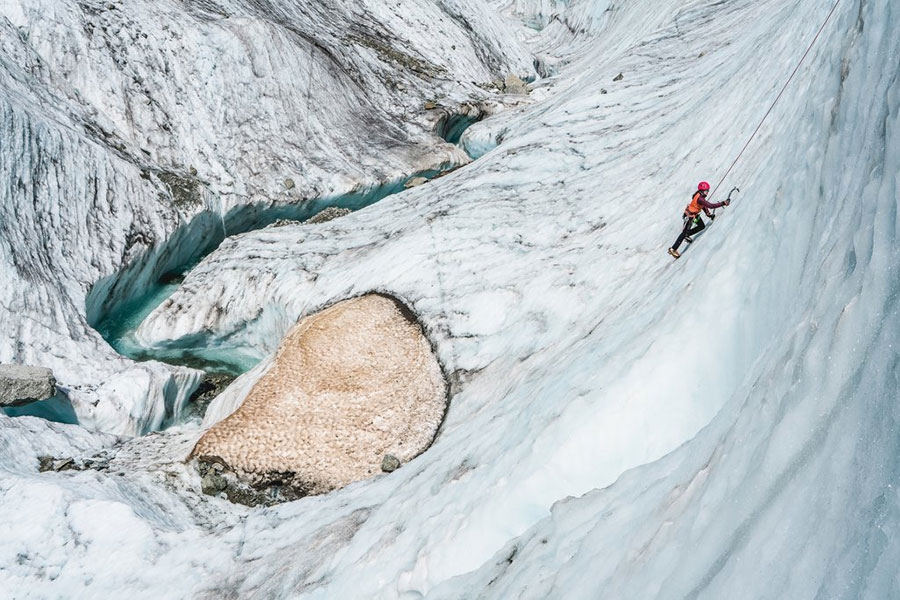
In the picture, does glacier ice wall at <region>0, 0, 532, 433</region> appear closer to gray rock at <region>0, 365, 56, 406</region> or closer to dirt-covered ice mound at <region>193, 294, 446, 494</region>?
gray rock at <region>0, 365, 56, 406</region>

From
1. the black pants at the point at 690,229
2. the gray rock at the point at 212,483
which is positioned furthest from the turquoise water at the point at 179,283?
the black pants at the point at 690,229

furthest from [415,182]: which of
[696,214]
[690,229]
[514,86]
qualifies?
[696,214]

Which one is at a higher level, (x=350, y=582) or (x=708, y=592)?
(x=708, y=592)

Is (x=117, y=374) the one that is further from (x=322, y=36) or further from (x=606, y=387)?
(x=322, y=36)

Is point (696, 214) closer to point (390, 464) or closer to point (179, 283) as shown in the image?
point (390, 464)

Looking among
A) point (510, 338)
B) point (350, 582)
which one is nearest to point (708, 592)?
point (350, 582)

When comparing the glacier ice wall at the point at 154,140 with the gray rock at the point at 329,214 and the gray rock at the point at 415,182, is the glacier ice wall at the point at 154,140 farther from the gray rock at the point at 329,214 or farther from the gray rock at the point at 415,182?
the gray rock at the point at 329,214

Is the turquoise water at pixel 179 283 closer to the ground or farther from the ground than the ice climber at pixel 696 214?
closer to the ground

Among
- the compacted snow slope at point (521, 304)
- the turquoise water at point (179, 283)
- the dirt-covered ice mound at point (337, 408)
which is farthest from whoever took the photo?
the turquoise water at point (179, 283)
